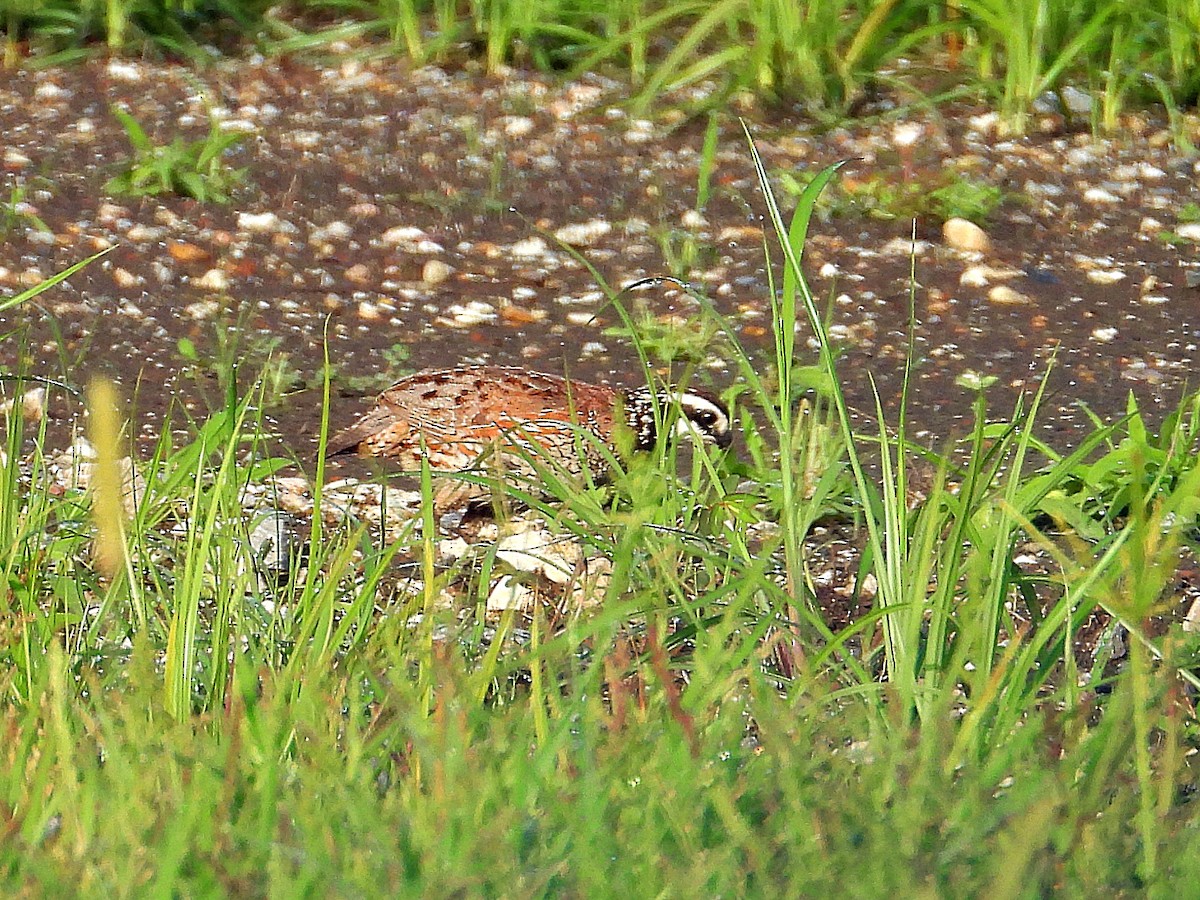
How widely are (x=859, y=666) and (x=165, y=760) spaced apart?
1.03 metres

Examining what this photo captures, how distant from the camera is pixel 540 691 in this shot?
2350 millimetres

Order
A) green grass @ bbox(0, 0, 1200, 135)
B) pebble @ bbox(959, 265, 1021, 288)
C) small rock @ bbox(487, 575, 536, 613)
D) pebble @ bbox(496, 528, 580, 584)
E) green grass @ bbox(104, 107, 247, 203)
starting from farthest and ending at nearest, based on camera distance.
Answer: green grass @ bbox(0, 0, 1200, 135)
green grass @ bbox(104, 107, 247, 203)
pebble @ bbox(959, 265, 1021, 288)
pebble @ bbox(496, 528, 580, 584)
small rock @ bbox(487, 575, 536, 613)

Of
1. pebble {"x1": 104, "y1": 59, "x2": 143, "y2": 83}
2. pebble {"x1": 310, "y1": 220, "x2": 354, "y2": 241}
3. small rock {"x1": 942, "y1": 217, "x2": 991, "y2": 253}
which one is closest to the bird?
pebble {"x1": 310, "y1": 220, "x2": 354, "y2": 241}

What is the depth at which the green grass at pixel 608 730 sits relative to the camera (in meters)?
1.83

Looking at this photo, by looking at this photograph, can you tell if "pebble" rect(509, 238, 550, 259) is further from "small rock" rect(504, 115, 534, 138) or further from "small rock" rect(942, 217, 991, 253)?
"small rock" rect(942, 217, 991, 253)

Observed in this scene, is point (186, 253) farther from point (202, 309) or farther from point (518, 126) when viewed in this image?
point (518, 126)

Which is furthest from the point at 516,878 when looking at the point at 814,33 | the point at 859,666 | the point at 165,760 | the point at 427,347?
the point at 814,33

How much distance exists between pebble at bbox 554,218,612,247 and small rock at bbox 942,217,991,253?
1.23m

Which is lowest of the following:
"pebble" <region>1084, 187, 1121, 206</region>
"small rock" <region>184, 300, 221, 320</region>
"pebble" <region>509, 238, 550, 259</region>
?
"small rock" <region>184, 300, 221, 320</region>

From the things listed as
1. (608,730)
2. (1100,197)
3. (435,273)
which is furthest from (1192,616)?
(1100,197)

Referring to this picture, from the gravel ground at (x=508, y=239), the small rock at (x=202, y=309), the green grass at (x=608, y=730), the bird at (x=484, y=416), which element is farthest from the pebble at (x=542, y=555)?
the small rock at (x=202, y=309)

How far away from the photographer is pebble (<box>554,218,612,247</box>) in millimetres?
6070

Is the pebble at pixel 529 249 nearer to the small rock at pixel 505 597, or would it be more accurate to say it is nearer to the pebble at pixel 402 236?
the pebble at pixel 402 236

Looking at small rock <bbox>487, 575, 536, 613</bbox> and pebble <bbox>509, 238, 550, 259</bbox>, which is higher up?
small rock <bbox>487, 575, 536, 613</bbox>
